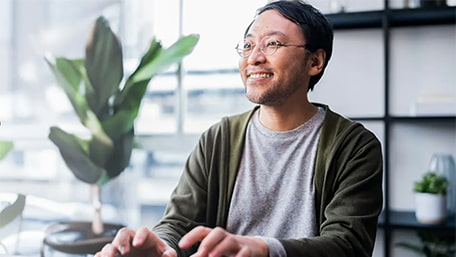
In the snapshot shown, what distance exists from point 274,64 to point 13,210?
6.04 ft

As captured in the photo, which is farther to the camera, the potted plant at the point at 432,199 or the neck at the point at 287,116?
the potted plant at the point at 432,199

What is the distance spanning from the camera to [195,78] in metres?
2.43

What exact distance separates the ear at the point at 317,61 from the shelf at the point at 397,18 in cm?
101

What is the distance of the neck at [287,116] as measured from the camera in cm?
113

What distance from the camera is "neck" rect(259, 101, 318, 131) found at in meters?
1.13

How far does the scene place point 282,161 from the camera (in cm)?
112

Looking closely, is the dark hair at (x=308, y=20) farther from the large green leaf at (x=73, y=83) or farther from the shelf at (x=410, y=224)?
the large green leaf at (x=73, y=83)

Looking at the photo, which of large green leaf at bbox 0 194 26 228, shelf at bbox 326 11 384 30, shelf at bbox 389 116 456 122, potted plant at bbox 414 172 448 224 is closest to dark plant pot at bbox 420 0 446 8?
shelf at bbox 326 11 384 30

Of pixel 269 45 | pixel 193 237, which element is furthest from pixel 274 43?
pixel 193 237

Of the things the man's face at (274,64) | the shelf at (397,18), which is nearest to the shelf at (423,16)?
the shelf at (397,18)

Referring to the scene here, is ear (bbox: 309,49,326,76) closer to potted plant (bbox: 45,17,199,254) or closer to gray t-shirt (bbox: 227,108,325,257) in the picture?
gray t-shirt (bbox: 227,108,325,257)

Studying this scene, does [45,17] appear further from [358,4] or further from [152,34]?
[358,4]

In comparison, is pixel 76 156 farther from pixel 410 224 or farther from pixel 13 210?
pixel 410 224

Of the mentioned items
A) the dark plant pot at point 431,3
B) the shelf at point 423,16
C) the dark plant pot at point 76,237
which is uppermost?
the dark plant pot at point 431,3
